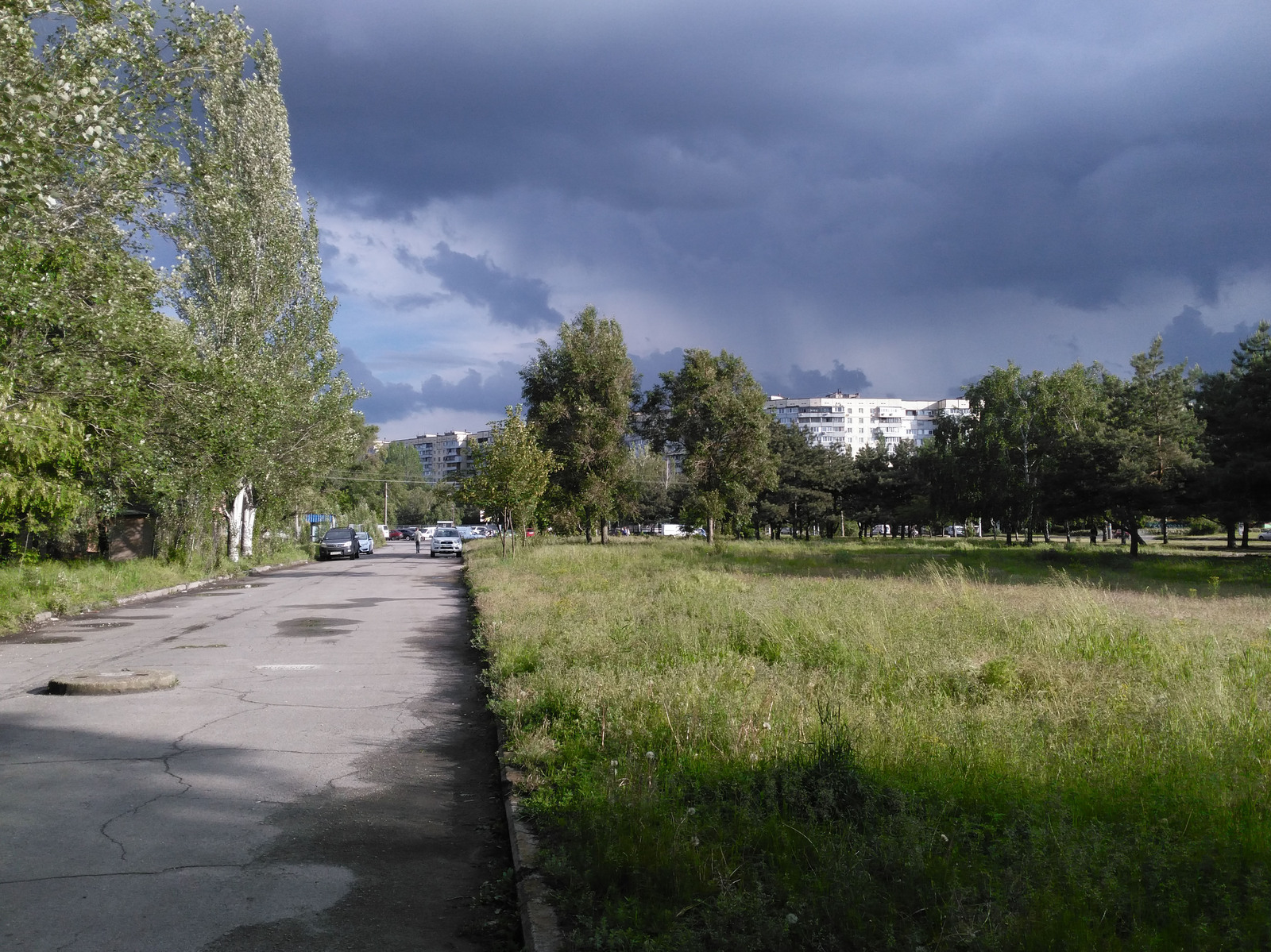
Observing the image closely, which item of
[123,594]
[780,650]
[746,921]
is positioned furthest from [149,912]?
[123,594]

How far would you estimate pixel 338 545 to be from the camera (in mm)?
50312

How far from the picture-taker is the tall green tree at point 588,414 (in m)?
46.2

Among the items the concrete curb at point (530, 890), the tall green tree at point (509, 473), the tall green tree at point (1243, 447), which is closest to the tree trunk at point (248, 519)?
the tall green tree at point (509, 473)

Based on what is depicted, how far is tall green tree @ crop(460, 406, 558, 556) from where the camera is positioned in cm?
3150

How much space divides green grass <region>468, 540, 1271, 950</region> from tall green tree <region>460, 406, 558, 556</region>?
20.0 meters

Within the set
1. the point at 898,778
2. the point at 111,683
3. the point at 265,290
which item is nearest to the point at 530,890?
the point at 898,778

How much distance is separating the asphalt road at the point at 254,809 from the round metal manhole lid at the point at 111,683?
0.18 meters

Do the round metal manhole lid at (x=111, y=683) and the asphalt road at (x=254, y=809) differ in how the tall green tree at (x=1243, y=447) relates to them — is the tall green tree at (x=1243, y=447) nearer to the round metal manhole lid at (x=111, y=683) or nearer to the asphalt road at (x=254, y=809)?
the asphalt road at (x=254, y=809)

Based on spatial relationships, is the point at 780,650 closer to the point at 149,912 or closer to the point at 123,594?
the point at 149,912

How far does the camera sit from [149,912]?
414 cm

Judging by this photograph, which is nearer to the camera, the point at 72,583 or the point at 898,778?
the point at 898,778

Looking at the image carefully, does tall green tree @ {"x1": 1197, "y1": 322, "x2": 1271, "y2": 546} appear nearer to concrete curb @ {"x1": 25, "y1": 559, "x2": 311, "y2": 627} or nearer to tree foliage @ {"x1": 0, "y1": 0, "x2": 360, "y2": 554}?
tree foliage @ {"x1": 0, "y1": 0, "x2": 360, "y2": 554}

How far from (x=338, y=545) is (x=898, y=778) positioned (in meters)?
49.1

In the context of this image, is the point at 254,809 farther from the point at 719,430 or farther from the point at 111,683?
the point at 719,430
